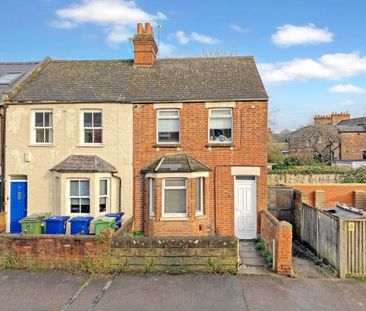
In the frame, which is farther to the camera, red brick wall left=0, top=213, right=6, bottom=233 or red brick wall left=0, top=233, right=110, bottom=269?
red brick wall left=0, top=213, right=6, bottom=233

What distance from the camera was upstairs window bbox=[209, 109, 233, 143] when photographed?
512 inches

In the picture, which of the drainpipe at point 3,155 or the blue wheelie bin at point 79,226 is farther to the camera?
the drainpipe at point 3,155

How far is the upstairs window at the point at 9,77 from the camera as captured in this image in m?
15.0

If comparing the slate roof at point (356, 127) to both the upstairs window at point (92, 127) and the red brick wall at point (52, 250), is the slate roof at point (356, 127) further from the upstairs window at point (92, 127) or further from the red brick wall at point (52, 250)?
the red brick wall at point (52, 250)

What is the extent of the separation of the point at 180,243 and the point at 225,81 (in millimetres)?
7869

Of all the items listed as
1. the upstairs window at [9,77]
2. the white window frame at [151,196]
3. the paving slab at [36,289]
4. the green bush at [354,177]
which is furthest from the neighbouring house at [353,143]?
the paving slab at [36,289]

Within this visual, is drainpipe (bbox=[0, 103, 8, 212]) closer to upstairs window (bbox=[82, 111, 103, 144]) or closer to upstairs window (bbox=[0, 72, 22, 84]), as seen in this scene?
upstairs window (bbox=[0, 72, 22, 84])

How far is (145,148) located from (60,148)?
138 inches

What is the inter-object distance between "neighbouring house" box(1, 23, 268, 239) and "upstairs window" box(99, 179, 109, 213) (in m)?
0.04

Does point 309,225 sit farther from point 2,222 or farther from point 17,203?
point 2,222

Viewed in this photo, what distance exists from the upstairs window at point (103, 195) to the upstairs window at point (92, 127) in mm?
1738

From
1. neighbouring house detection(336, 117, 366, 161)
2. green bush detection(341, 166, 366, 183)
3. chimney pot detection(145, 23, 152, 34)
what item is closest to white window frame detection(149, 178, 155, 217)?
chimney pot detection(145, 23, 152, 34)

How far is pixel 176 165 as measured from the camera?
12133mm

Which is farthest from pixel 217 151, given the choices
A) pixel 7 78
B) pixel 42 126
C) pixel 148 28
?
pixel 7 78
